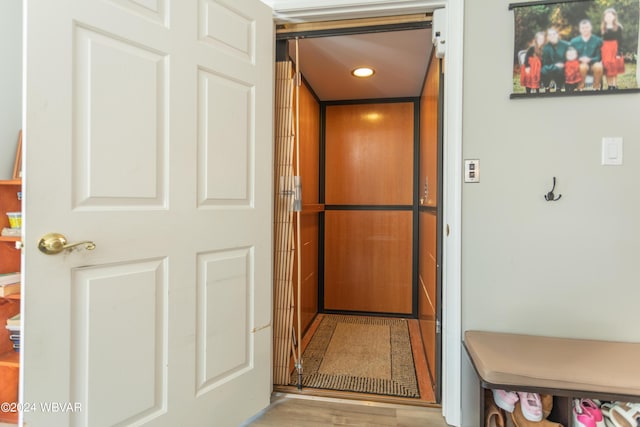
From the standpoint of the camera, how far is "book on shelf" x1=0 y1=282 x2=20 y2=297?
3.83 feet

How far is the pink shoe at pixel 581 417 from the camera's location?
1.10 meters

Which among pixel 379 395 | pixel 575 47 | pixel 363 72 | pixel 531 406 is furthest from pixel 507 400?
pixel 363 72

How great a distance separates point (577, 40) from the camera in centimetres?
129

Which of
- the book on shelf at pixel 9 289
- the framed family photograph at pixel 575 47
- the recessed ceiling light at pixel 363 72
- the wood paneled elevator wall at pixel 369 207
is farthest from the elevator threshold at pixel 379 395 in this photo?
the recessed ceiling light at pixel 363 72

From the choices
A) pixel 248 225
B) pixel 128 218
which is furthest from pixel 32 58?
pixel 248 225

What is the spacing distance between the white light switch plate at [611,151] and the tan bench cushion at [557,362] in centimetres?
77

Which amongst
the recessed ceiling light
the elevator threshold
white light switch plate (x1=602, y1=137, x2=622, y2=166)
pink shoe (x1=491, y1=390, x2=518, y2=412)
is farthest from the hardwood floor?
the recessed ceiling light

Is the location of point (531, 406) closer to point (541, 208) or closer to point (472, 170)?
point (541, 208)

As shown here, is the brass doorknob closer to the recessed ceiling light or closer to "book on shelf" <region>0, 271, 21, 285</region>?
"book on shelf" <region>0, 271, 21, 285</region>

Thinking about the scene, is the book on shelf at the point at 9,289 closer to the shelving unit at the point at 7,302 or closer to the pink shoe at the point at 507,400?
the shelving unit at the point at 7,302

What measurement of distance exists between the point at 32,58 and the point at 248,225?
92 centimetres

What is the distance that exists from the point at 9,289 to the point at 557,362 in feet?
6.86

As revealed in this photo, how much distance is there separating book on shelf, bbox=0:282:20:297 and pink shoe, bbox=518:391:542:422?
198 centimetres

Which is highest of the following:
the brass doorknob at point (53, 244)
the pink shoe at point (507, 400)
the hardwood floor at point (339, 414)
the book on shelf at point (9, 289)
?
the brass doorknob at point (53, 244)
